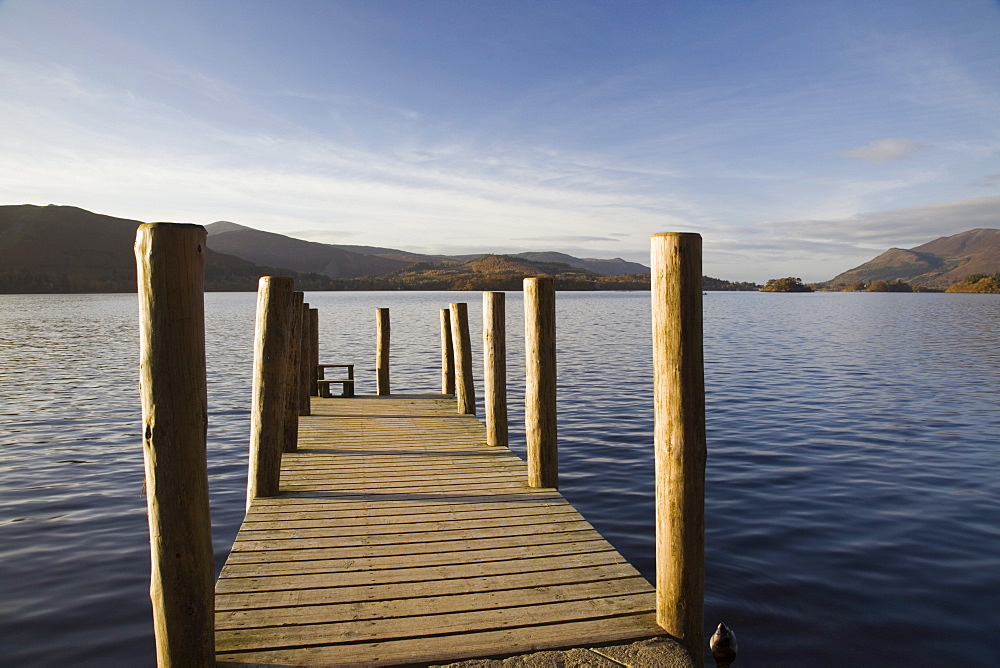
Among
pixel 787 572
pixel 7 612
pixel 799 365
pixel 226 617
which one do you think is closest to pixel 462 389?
pixel 787 572

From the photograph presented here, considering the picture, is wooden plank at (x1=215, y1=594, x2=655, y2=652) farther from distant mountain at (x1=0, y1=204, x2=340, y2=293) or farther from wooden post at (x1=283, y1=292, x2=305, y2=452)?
distant mountain at (x1=0, y1=204, x2=340, y2=293)

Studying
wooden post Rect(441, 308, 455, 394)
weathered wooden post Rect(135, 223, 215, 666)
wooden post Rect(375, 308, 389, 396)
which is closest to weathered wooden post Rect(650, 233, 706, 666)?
weathered wooden post Rect(135, 223, 215, 666)

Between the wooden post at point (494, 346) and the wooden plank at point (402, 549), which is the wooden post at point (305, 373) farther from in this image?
the wooden plank at point (402, 549)

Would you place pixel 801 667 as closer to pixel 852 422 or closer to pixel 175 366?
pixel 175 366

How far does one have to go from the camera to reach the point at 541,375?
22.1 ft

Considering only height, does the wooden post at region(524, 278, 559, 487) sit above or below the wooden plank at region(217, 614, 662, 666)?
above

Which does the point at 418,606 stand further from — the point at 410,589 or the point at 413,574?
the point at 413,574

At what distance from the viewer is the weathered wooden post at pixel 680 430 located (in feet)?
12.7

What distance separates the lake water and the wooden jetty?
5.76ft

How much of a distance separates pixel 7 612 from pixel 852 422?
49.8 ft

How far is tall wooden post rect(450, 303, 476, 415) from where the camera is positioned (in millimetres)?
11297

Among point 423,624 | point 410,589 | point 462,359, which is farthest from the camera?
point 462,359

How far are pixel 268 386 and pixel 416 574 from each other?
2.91m

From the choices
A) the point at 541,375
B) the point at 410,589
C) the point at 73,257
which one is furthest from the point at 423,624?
the point at 73,257
